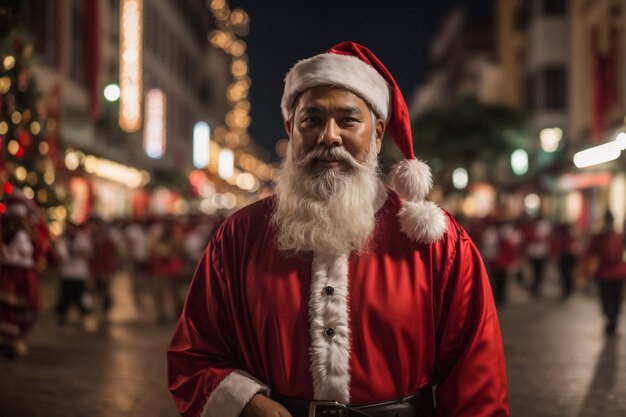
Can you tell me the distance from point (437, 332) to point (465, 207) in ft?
153

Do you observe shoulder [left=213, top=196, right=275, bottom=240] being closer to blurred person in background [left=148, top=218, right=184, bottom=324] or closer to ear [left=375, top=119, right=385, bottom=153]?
ear [left=375, top=119, right=385, bottom=153]

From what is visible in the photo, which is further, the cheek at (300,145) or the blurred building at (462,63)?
the blurred building at (462,63)

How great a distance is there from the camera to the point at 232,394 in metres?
2.69

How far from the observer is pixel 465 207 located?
4866cm

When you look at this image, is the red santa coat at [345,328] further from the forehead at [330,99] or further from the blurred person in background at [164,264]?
the blurred person in background at [164,264]

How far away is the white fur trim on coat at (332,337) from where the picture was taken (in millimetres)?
2639

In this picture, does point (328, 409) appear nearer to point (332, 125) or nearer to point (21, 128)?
point (332, 125)

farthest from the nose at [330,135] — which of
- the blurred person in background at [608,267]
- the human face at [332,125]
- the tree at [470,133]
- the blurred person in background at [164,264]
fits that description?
the tree at [470,133]

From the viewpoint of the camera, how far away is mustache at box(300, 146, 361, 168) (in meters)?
2.81

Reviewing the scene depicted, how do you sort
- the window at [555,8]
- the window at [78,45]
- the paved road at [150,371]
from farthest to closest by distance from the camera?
the window at [555,8]
the window at [78,45]
the paved road at [150,371]

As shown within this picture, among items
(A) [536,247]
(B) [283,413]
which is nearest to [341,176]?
(B) [283,413]

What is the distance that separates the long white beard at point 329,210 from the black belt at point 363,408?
526 millimetres

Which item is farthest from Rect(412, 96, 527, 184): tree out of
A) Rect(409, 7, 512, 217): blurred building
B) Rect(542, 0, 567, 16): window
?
Rect(542, 0, 567, 16): window

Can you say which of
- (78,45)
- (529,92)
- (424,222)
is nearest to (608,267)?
(424,222)
